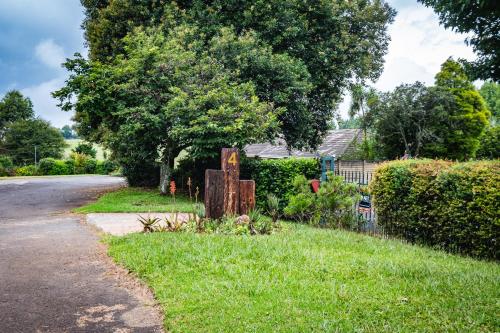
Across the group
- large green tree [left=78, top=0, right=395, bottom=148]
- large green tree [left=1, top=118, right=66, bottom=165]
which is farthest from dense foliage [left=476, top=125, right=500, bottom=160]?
large green tree [left=1, top=118, right=66, bottom=165]

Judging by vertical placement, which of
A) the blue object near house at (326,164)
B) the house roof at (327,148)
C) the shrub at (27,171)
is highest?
the house roof at (327,148)

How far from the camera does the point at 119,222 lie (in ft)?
36.8

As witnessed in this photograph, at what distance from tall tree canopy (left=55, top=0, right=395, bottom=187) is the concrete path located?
3.54m

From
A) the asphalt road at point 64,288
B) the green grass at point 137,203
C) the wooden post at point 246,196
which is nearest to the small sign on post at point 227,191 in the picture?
the wooden post at point 246,196

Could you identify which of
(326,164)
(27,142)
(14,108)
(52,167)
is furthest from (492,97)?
(14,108)

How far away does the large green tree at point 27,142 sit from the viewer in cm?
4369

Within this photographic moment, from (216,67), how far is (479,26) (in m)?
9.18

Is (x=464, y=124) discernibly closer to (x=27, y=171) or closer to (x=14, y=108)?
→ (x=27, y=171)

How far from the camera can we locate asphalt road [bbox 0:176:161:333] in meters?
4.37

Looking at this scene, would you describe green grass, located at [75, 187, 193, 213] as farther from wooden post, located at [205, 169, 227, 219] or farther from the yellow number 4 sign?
the yellow number 4 sign

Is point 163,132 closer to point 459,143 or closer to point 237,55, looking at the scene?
point 237,55

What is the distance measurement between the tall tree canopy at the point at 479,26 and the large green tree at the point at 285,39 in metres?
6.71

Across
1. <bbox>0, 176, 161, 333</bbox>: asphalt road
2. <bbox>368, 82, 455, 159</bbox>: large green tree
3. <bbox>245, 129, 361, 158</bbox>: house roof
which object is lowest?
<bbox>0, 176, 161, 333</bbox>: asphalt road

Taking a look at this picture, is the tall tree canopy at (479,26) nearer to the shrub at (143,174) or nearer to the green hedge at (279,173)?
the green hedge at (279,173)
